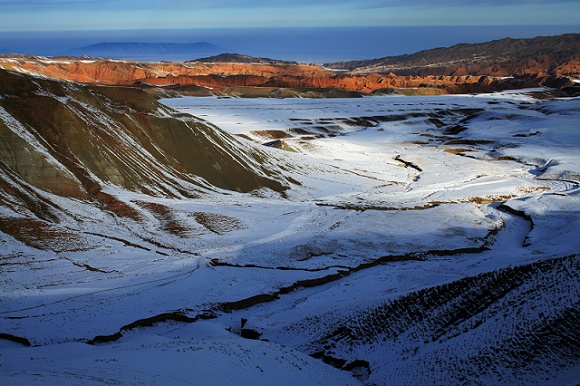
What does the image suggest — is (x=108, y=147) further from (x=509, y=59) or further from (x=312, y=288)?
(x=509, y=59)

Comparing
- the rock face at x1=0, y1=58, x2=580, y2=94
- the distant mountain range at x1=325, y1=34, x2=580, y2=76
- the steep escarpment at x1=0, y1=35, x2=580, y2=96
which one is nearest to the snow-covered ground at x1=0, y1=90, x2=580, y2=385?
the steep escarpment at x1=0, y1=35, x2=580, y2=96

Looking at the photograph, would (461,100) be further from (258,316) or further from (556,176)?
(258,316)

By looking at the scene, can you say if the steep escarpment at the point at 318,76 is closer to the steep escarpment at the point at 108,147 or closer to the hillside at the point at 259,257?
the steep escarpment at the point at 108,147

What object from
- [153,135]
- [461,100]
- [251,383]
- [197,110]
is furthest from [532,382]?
[461,100]

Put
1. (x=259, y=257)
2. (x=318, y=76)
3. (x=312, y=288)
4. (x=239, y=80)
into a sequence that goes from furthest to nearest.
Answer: (x=318, y=76)
(x=239, y=80)
(x=259, y=257)
(x=312, y=288)

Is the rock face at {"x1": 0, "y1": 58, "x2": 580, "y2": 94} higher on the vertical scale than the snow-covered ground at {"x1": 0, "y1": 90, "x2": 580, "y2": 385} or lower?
higher

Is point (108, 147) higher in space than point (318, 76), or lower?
lower

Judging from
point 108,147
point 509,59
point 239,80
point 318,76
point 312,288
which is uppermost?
point 509,59

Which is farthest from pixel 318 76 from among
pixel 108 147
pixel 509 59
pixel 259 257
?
pixel 259 257

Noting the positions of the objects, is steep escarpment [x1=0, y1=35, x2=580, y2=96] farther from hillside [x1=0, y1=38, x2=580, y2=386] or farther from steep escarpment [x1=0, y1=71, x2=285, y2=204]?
hillside [x1=0, y1=38, x2=580, y2=386]

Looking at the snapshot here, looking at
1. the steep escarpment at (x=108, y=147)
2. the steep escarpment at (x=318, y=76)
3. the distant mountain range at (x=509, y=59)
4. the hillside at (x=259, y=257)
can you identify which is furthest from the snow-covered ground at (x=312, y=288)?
the distant mountain range at (x=509, y=59)
